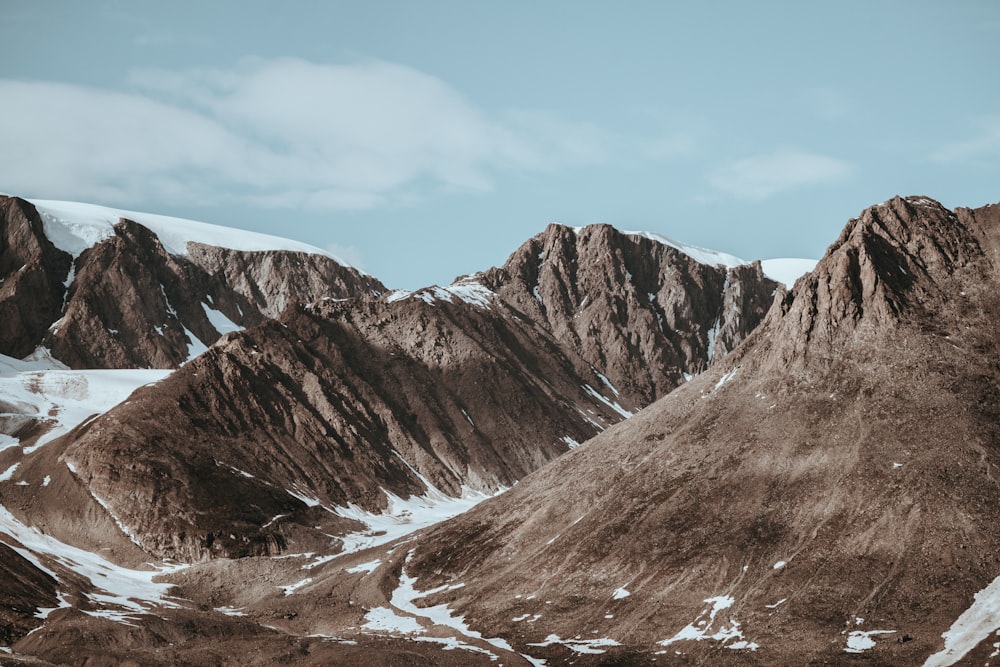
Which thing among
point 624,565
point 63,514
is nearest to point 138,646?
point 624,565

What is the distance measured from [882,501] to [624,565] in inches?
1020

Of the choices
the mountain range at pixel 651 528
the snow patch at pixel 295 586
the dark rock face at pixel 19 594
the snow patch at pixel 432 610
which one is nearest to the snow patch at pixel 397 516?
the mountain range at pixel 651 528

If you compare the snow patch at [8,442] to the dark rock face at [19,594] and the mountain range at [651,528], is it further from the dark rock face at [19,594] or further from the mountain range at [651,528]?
the dark rock face at [19,594]

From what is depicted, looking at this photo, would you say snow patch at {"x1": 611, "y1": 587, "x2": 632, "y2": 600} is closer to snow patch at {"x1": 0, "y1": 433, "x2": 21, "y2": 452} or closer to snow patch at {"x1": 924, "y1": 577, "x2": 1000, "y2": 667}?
snow patch at {"x1": 924, "y1": 577, "x2": 1000, "y2": 667}

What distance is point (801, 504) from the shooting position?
118500mm

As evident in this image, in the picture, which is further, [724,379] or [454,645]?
[724,379]

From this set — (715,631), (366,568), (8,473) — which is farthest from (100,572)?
(715,631)

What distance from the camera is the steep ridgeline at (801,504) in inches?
4026

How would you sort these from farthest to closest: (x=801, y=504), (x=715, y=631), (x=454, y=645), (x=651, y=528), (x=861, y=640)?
1. (x=651, y=528)
2. (x=801, y=504)
3. (x=454, y=645)
4. (x=715, y=631)
5. (x=861, y=640)

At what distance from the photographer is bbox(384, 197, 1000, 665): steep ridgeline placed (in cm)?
10225

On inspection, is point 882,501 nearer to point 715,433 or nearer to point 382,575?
point 715,433

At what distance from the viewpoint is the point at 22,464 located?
16975 cm

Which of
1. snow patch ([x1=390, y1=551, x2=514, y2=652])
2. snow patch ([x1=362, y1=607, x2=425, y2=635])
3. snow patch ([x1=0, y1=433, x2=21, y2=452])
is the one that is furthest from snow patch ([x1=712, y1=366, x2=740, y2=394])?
snow patch ([x1=0, y1=433, x2=21, y2=452])

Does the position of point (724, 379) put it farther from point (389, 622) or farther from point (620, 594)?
point (389, 622)
